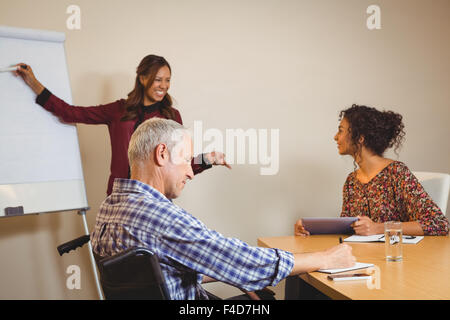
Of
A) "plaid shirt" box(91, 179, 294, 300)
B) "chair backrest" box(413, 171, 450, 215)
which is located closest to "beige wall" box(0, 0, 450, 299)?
"chair backrest" box(413, 171, 450, 215)

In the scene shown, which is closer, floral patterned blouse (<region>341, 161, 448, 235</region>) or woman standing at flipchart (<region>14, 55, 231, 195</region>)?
floral patterned blouse (<region>341, 161, 448, 235</region>)

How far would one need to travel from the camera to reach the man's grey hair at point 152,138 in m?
1.18

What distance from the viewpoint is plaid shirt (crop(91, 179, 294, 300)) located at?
1016 mm

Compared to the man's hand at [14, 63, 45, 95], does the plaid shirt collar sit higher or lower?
lower

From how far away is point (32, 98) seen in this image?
2.30 m

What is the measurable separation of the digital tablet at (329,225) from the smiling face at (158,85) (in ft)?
3.59

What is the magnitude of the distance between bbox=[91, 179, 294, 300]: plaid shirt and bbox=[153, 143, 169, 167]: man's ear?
9cm

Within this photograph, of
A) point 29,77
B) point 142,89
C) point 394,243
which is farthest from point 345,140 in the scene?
point 29,77

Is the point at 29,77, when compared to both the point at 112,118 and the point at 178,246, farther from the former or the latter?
the point at 178,246

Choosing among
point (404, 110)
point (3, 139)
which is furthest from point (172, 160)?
point (404, 110)

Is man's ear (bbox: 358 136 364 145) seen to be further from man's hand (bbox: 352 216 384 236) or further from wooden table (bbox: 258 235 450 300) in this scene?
wooden table (bbox: 258 235 450 300)

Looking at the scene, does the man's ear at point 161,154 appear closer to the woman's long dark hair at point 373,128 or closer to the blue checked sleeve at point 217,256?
the blue checked sleeve at point 217,256

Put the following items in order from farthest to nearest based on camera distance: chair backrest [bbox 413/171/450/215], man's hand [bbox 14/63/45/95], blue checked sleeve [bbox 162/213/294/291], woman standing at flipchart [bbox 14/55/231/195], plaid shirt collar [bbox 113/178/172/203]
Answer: woman standing at flipchart [bbox 14/55/231/195]
man's hand [bbox 14/63/45/95]
chair backrest [bbox 413/171/450/215]
plaid shirt collar [bbox 113/178/172/203]
blue checked sleeve [bbox 162/213/294/291]

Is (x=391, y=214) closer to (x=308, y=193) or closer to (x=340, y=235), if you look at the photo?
(x=340, y=235)
